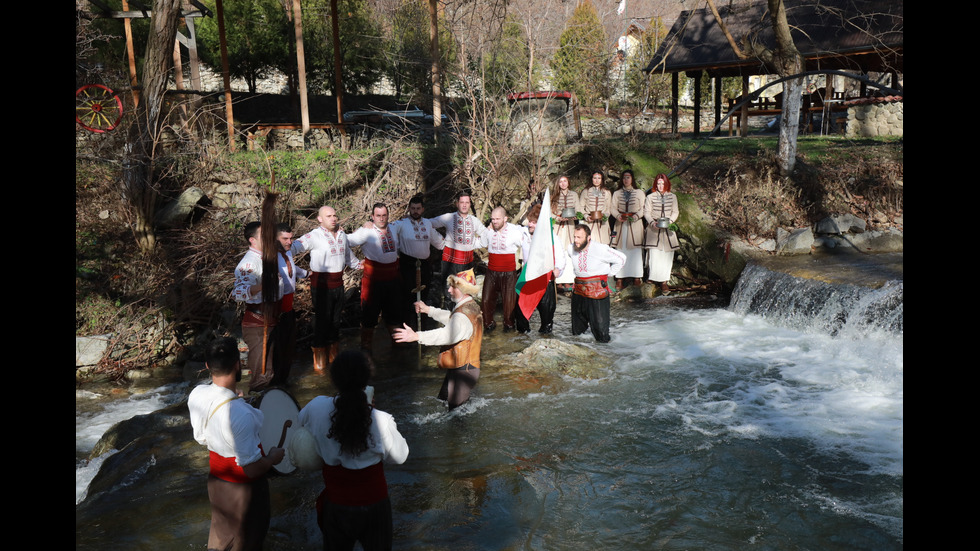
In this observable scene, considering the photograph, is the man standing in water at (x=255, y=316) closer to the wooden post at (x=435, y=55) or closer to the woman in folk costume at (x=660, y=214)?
the woman in folk costume at (x=660, y=214)

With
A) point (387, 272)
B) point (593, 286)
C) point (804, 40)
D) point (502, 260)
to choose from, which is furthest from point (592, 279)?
point (804, 40)

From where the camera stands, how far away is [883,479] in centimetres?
559

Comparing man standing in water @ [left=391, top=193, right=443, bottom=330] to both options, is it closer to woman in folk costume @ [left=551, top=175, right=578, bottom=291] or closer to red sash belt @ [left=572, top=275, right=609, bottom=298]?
red sash belt @ [left=572, top=275, right=609, bottom=298]

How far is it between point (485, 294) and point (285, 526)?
5.28 metres

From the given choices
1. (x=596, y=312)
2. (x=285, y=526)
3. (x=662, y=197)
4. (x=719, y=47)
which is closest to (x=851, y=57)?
(x=719, y=47)

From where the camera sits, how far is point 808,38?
17469mm

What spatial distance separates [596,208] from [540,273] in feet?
11.1

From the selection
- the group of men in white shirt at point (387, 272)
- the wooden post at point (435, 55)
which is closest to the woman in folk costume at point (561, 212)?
the group of men in white shirt at point (387, 272)

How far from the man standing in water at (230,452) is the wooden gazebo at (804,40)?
1419 cm

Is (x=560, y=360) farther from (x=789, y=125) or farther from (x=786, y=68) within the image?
(x=786, y=68)

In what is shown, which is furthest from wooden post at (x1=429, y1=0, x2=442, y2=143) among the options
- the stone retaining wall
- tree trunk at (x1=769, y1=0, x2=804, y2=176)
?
the stone retaining wall

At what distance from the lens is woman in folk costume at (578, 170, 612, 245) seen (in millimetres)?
11562

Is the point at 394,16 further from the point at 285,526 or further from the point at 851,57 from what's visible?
the point at 285,526

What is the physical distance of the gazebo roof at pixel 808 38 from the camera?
16250 mm
